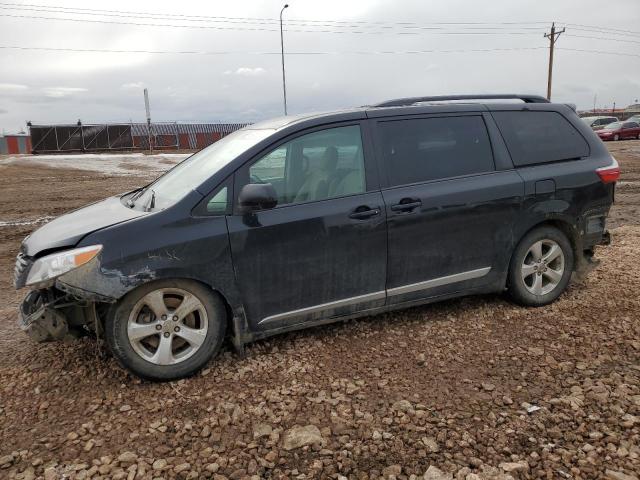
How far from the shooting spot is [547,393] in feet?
9.95

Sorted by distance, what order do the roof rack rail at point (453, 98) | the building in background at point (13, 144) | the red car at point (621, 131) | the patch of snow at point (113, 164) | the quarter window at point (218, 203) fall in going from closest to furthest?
1. the quarter window at point (218, 203)
2. the roof rack rail at point (453, 98)
3. the patch of snow at point (113, 164)
4. the red car at point (621, 131)
5. the building in background at point (13, 144)

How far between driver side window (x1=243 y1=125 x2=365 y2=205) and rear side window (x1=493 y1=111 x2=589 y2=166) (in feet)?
4.61

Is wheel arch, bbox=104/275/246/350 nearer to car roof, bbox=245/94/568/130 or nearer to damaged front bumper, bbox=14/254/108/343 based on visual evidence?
damaged front bumper, bbox=14/254/108/343

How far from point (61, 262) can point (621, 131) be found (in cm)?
3793

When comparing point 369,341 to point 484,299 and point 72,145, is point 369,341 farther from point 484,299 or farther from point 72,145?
point 72,145

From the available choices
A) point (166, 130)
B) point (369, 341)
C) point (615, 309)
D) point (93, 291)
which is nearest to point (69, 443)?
point (93, 291)

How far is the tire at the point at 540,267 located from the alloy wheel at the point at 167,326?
2612mm

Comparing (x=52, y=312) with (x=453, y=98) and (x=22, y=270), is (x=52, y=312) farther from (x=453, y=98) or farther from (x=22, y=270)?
(x=453, y=98)

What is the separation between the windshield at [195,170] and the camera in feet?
11.4

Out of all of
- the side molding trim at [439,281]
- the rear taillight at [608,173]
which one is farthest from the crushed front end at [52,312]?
the rear taillight at [608,173]

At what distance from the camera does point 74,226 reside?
3383mm

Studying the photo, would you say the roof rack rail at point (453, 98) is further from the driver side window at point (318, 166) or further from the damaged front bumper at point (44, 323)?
the damaged front bumper at point (44, 323)

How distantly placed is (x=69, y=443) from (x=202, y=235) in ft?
4.55

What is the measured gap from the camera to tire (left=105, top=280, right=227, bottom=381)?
3129mm
